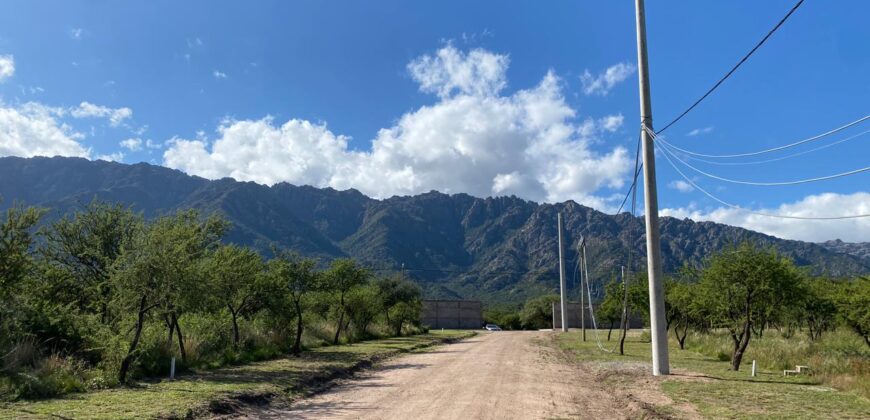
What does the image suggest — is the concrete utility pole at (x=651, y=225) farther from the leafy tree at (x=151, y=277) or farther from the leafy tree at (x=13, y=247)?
the leafy tree at (x=13, y=247)

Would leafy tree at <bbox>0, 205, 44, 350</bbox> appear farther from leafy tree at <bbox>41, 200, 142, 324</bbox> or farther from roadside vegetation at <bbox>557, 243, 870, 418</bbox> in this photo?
roadside vegetation at <bbox>557, 243, 870, 418</bbox>

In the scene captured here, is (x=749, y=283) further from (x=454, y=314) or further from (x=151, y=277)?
(x=454, y=314)

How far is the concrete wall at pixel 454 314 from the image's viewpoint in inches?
3762

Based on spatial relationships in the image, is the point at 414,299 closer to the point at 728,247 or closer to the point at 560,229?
the point at 560,229

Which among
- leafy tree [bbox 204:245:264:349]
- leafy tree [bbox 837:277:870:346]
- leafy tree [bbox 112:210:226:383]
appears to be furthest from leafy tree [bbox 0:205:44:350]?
leafy tree [bbox 837:277:870:346]

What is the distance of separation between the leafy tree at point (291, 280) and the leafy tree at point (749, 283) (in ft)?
59.6

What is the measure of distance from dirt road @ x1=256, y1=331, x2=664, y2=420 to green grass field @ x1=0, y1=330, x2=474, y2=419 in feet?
4.36

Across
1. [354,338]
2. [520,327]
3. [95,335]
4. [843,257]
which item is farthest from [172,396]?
[843,257]

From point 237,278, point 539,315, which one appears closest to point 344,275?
point 237,278

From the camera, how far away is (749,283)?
19250 millimetres

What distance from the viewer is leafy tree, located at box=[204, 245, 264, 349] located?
941 inches

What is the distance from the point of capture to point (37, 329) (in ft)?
56.2

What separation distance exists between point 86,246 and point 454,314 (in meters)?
78.5

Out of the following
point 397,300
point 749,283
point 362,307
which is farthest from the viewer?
point 397,300
